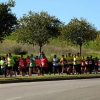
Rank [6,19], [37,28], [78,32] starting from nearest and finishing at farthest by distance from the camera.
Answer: [6,19], [37,28], [78,32]

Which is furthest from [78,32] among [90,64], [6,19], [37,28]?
[90,64]

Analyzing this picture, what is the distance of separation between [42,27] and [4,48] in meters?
14.0

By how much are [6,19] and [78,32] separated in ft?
72.1

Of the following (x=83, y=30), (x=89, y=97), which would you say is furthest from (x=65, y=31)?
(x=89, y=97)

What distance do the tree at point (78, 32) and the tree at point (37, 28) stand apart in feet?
6.44

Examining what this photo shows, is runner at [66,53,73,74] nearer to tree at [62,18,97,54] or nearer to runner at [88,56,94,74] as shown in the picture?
runner at [88,56,94,74]

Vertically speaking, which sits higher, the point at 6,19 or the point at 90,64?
the point at 6,19

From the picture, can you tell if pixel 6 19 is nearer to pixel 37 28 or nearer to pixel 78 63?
pixel 78 63

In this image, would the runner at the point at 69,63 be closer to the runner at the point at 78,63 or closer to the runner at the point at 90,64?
the runner at the point at 78,63

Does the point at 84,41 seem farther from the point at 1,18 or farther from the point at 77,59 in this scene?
the point at 77,59

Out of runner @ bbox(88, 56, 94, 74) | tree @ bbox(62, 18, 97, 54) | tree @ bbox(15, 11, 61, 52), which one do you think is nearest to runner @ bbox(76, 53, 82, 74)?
runner @ bbox(88, 56, 94, 74)

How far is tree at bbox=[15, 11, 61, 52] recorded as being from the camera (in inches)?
2313

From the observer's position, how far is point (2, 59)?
2669 centimetres

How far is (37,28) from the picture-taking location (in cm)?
5959
